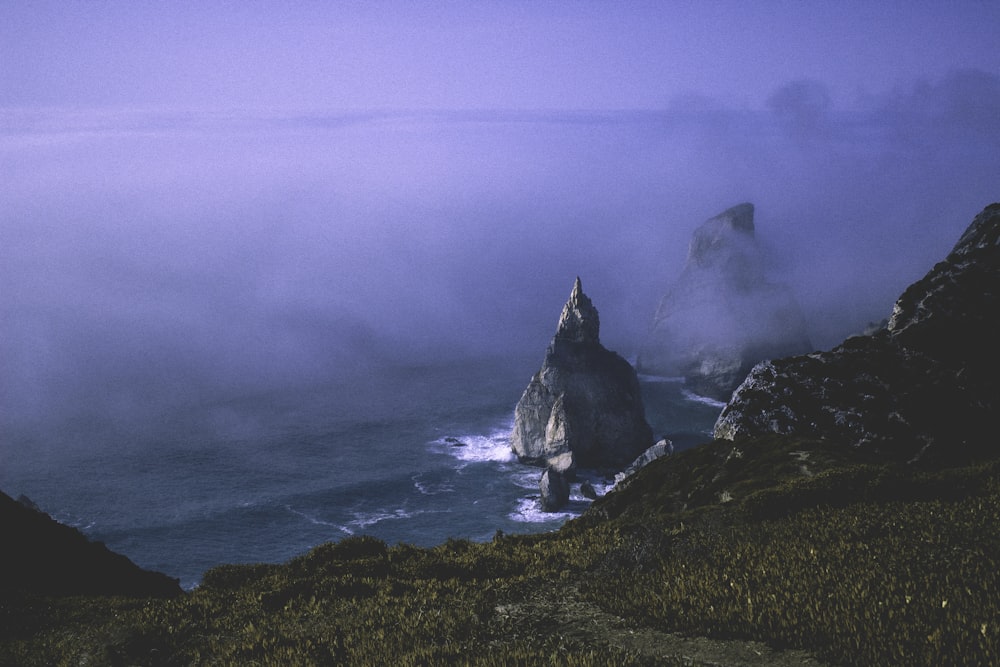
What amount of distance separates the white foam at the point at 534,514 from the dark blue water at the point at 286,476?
1.13ft

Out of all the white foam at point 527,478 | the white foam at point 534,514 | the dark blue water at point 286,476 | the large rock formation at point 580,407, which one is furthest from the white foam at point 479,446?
the white foam at point 534,514

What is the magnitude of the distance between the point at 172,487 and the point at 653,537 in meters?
128

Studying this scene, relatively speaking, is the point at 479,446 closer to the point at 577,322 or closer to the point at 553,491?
the point at 577,322

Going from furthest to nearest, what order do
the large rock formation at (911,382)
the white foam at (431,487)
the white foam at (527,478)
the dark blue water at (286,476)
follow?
the white foam at (527,478)
the white foam at (431,487)
the dark blue water at (286,476)
the large rock formation at (911,382)

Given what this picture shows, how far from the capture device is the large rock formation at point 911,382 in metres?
45.9

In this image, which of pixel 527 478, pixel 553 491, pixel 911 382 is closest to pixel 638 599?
pixel 911 382

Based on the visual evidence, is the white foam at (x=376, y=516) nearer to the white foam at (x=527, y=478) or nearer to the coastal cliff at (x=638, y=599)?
the white foam at (x=527, y=478)

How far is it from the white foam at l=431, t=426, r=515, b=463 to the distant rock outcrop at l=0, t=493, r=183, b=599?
349 ft

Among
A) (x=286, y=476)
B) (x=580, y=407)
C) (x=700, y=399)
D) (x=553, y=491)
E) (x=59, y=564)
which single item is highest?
(x=59, y=564)

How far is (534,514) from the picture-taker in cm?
10694

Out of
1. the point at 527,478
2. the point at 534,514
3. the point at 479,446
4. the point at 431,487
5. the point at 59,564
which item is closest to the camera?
the point at 59,564

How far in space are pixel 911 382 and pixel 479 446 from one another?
103556mm

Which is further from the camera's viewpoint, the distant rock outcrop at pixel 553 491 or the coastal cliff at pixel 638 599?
the distant rock outcrop at pixel 553 491

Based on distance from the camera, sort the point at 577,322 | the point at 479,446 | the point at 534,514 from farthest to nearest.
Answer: the point at 479,446 → the point at 577,322 → the point at 534,514
